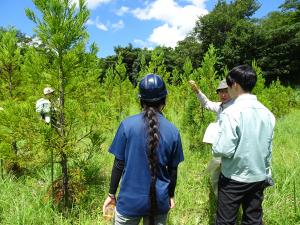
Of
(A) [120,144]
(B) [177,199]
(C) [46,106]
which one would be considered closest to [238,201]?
(A) [120,144]

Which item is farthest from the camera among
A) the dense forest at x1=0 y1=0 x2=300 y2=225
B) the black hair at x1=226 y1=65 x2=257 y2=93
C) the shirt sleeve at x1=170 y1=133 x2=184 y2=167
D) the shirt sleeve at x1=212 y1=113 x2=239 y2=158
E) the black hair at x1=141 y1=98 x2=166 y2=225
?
the dense forest at x1=0 y1=0 x2=300 y2=225

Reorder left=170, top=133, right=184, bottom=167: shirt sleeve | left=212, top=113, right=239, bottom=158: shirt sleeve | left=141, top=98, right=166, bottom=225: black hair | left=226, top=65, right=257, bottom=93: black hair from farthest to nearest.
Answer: left=226, top=65, right=257, bottom=93: black hair → left=212, top=113, right=239, bottom=158: shirt sleeve → left=170, top=133, right=184, bottom=167: shirt sleeve → left=141, top=98, right=166, bottom=225: black hair

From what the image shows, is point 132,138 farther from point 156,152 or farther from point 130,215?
point 130,215

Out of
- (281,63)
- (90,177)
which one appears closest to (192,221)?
(90,177)

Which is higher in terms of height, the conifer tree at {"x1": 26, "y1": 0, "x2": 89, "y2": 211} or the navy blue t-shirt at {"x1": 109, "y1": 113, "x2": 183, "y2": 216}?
the conifer tree at {"x1": 26, "y1": 0, "x2": 89, "y2": 211}

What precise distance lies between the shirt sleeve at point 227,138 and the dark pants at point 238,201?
1.04 feet

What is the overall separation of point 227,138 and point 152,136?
813mm

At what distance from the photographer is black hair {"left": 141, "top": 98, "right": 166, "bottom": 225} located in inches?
85.4

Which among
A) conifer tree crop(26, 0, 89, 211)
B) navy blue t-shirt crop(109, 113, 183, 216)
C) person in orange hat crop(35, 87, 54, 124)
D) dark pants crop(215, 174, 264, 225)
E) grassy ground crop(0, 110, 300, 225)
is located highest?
conifer tree crop(26, 0, 89, 211)

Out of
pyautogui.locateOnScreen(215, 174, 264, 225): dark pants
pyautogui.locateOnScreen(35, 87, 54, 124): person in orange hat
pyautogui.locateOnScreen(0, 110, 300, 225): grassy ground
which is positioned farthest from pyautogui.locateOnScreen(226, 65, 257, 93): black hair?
pyautogui.locateOnScreen(35, 87, 54, 124): person in orange hat

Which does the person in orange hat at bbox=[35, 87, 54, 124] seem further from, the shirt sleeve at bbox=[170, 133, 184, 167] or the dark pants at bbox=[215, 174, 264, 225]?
the dark pants at bbox=[215, 174, 264, 225]

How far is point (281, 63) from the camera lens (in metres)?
32.2

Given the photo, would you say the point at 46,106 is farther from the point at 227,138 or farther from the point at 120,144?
the point at 227,138

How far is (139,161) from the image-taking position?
2.24 meters
